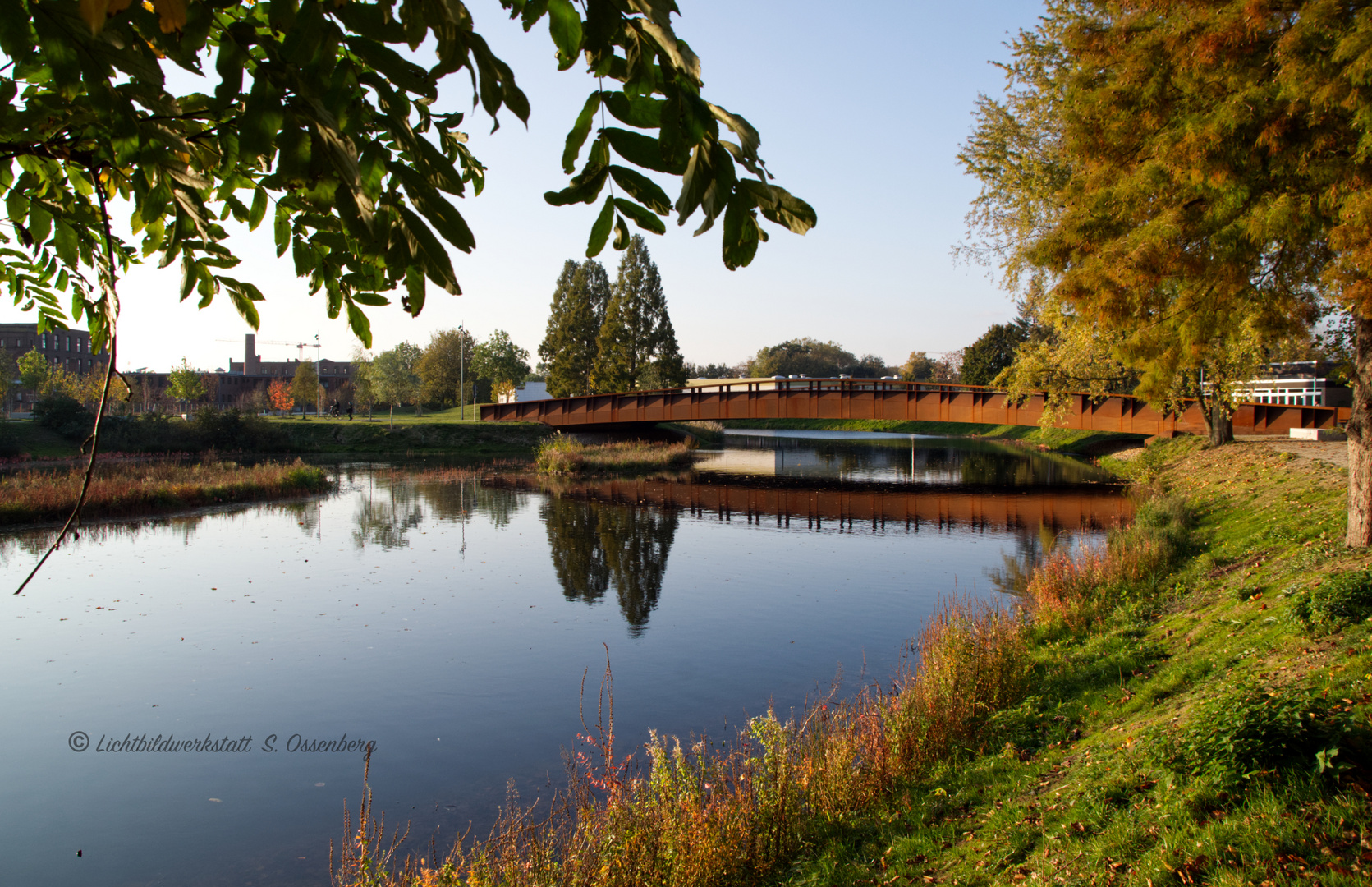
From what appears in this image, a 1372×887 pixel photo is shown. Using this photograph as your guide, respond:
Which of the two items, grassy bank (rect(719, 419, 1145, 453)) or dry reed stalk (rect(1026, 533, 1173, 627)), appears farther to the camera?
grassy bank (rect(719, 419, 1145, 453))

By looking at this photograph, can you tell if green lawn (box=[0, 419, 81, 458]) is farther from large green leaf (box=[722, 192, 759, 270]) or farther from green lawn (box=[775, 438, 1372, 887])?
large green leaf (box=[722, 192, 759, 270])

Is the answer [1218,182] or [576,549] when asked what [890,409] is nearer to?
[576,549]

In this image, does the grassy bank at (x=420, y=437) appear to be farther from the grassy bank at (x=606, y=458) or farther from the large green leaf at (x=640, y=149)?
the large green leaf at (x=640, y=149)

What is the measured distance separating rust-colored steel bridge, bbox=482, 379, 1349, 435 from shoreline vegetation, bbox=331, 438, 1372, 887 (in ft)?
76.8

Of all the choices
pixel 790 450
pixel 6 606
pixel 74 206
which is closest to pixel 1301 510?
pixel 74 206

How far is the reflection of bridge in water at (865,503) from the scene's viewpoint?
25.9 meters

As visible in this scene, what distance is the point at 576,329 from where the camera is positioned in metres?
67.7

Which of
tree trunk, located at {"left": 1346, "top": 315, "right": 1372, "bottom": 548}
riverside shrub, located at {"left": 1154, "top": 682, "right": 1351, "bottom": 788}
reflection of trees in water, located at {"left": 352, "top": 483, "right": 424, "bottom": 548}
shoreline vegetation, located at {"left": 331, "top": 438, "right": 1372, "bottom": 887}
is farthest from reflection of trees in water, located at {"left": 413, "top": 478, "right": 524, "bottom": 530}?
riverside shrub, located at {"left": 1154, "top": 682, "right": 1351, "bottom": 788}

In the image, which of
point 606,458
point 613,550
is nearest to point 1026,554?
point 613,550

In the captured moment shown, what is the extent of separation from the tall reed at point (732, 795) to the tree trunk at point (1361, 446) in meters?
5.11

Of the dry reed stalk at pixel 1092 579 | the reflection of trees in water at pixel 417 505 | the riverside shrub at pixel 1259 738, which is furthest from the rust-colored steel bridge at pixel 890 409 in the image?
the riverside shrub at pixel 1259 738

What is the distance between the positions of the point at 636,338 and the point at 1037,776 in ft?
194

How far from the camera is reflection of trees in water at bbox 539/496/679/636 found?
55.3ft

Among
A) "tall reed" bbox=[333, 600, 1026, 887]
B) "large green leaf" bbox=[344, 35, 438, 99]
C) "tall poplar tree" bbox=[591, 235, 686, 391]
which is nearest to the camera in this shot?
"large green leaf" bbox=[344, 35, 438, 99]
